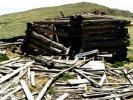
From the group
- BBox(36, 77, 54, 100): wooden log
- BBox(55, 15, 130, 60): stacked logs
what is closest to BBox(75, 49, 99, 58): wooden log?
BBox(55, 15, 130, 60): stacked logs

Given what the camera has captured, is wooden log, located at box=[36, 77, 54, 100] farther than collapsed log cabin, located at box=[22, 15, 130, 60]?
No

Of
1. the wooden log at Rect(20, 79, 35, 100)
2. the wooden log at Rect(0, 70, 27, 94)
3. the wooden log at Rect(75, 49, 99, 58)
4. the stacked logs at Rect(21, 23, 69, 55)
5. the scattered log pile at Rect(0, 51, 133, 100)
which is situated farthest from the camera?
the stacked logs at Rect(21, 23, 69, 55)

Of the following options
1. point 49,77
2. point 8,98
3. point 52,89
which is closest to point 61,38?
point 49,77

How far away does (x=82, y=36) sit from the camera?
19.0 meters

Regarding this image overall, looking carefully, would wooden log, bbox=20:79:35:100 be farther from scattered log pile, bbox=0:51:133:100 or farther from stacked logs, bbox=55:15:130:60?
stacked logs, bbox=55:15:130:60

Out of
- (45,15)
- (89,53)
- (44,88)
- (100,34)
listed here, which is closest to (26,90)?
(44,88)

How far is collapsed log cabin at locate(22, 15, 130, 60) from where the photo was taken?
62.4 ft

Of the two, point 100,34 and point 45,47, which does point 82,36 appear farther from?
point 45,47

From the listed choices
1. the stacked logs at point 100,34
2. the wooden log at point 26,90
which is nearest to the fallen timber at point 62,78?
Result: the wooden log at point 26,90

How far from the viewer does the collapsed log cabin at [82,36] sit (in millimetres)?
19031

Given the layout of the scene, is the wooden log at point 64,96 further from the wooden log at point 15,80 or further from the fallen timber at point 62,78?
the wooden log at point 15,80

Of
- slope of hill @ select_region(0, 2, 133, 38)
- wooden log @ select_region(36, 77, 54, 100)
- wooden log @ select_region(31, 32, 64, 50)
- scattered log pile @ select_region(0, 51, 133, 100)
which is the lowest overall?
slope of hill @ select_region(0, 2, 133, 38)

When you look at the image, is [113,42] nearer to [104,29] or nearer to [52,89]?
[104,29]

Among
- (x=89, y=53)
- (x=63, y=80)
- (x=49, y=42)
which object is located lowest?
(x=63, y=80)
